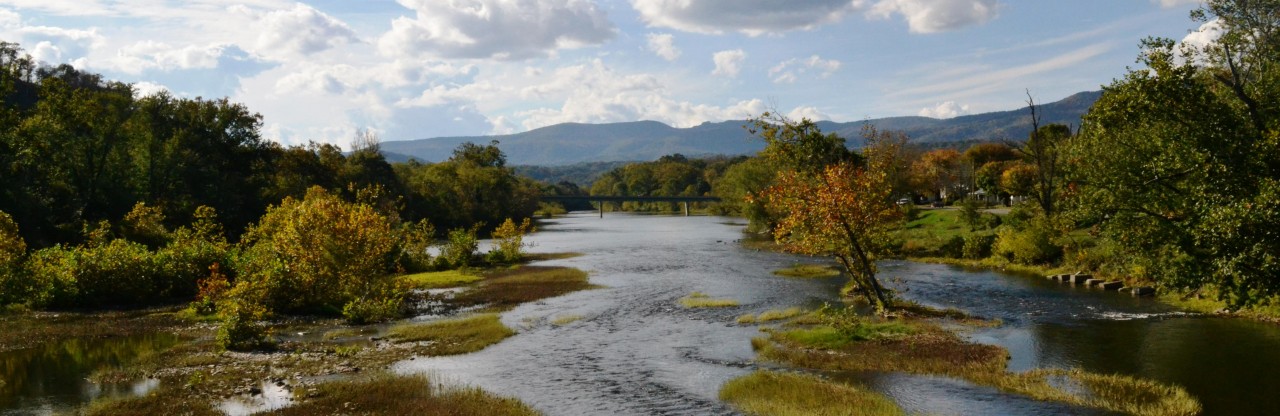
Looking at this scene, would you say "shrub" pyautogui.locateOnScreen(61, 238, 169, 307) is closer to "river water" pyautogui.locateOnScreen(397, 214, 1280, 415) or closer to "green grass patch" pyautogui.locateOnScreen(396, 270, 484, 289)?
"green grass patch" pyautogui.locateOnScreen(396, 270, 484, 289)

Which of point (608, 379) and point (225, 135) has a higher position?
point (225, 135)

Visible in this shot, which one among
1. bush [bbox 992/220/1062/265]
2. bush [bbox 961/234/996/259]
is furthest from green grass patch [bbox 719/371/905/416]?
bush [bbox 961/234/996/259]

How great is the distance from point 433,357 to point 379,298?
14327 mm

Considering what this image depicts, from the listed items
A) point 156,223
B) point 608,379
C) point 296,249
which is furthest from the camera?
point 156,223

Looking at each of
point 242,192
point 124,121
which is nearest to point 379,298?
point 124,121

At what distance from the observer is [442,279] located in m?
67.9

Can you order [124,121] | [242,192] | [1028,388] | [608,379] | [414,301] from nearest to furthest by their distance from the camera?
[1028,388]
[608,379]
[414,301]
[124,121]
[242,192]

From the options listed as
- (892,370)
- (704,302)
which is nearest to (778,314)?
(704,302)

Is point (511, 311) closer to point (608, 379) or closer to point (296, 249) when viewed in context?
point (296, 249)

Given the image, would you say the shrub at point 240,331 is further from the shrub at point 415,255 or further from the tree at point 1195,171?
the tree at point 1195,171

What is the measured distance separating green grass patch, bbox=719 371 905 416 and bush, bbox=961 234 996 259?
51.8 metres

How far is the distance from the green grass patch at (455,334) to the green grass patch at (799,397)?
14.3 meters

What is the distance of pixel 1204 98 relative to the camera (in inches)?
1118

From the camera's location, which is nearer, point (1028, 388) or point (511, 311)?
point (1028, 388)
